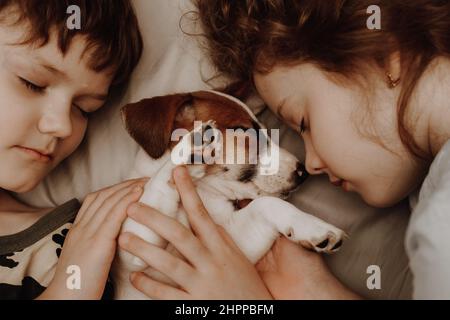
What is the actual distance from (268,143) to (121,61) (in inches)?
18.6

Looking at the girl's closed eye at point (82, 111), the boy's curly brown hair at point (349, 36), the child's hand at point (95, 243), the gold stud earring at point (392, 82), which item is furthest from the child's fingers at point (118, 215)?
the gold stud earring at point (392, 82)

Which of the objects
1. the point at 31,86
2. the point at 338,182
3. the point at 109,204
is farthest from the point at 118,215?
the point at 338,182

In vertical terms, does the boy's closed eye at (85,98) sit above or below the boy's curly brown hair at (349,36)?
below

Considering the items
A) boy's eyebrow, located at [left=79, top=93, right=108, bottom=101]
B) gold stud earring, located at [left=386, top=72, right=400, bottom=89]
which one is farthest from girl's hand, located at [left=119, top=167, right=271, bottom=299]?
gold stud earring, located at [left=386, top=72, right=400, bottom=89]

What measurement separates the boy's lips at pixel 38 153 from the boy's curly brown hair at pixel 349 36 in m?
0.61

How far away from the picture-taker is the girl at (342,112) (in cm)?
108

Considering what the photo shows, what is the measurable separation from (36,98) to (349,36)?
2.60ft

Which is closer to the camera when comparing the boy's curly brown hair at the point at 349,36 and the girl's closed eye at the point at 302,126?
the boy's curly brown hair at the point at 349,36

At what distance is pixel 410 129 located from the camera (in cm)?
110

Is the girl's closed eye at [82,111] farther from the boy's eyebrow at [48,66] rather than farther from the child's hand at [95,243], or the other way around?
the child's hand at [95,243]
